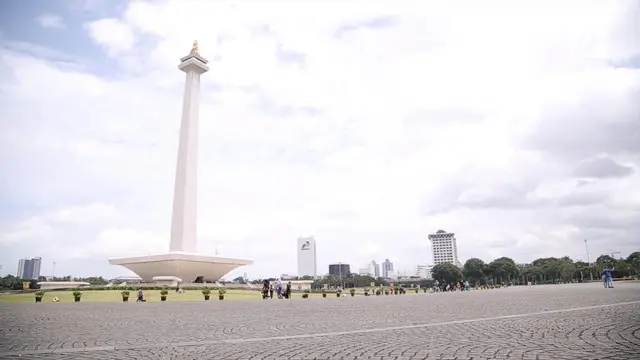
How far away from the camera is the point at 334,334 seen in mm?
8641

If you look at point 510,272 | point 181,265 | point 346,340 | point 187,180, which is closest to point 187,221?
point 187,180

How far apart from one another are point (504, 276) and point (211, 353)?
11831cm

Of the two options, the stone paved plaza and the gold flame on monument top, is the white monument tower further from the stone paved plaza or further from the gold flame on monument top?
the stone paved plaza

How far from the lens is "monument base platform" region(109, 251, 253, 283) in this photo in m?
60.0

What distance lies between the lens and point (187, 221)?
214ft

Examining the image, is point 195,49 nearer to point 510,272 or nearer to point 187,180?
point 187,180

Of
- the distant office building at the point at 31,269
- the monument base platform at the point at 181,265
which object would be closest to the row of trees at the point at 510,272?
the monument base platform at the point at 181,265

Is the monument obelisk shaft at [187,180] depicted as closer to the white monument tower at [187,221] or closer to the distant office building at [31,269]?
the white monument tower at [187,221]

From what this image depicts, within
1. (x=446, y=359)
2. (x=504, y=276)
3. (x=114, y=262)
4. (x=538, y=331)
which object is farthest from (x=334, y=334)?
(x=504, y=276)

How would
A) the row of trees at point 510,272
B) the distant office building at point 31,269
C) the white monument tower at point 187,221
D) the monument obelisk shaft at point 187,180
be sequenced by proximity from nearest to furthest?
the white monument tower at point 187,221 < the monument obelisk shaft at point 187,180 < the distant office building at point 31,269 < the row of trees at point 510,272

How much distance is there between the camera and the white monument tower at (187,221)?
206 feet

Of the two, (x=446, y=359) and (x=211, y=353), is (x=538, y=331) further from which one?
(x=211, y=353)

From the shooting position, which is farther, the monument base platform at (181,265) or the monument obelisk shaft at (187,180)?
the monument obelisk shaft at (187,180)

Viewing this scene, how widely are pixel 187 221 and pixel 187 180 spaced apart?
6341 millimetres
